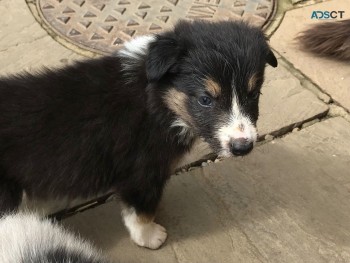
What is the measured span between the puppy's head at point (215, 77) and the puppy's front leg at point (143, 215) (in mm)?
495

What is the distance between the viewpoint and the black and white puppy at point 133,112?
8.71ft

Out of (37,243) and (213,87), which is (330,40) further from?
(37,243)

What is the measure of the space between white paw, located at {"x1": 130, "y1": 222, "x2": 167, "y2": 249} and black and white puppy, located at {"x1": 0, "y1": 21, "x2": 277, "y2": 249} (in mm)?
223

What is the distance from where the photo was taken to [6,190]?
2822 mm

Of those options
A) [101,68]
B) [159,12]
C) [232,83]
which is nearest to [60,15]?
[159,12]

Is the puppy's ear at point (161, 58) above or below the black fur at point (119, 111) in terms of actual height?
above

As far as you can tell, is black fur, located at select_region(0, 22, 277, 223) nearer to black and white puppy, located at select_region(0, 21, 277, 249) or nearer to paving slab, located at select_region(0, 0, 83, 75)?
black and white puppy, located at select_region(0, 21, 277, 249)

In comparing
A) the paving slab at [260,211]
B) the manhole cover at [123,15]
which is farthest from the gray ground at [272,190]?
the manhole cover at [123,15]

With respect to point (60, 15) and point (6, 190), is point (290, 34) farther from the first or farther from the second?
point (6, 190)

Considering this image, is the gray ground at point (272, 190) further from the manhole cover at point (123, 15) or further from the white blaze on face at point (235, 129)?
the white blaze on face at point (235, 129)

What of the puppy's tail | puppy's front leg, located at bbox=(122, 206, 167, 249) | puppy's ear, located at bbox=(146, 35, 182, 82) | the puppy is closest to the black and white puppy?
puppy's ear, located at bbox=(146, 35, 182, 82)

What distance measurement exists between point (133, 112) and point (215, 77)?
0.50 meters

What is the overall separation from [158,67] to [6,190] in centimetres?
106

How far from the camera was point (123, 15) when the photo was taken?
4469mm
